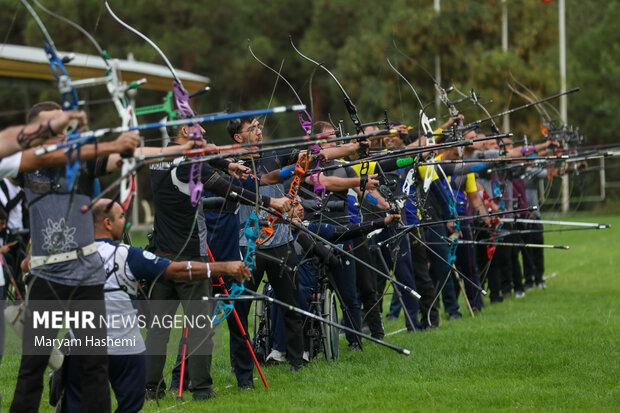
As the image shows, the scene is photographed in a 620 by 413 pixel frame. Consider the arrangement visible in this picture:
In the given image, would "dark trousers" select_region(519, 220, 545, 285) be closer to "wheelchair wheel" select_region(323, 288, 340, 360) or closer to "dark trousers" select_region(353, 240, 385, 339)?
"dark trousers" select_region(353, 240, 385, 339)

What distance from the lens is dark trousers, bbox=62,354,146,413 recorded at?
5.52 meters

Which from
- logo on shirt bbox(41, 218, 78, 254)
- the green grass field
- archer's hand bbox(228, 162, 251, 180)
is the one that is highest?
archer's hand bbox(228, 162, 251, 180)

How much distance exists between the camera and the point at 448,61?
100 feet

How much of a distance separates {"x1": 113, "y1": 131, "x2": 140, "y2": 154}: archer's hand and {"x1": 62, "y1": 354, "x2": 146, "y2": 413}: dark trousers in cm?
139

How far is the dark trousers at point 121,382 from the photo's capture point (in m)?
5.52

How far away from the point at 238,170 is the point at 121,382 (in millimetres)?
1745

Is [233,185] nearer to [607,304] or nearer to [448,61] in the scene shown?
[607,304]

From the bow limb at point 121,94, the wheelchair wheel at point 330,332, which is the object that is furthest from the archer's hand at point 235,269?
the wheelchair wheel at point 330,332

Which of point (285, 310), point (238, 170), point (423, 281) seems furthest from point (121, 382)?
point (423, 281)

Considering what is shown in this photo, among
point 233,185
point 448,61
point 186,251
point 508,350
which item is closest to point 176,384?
point 186,251

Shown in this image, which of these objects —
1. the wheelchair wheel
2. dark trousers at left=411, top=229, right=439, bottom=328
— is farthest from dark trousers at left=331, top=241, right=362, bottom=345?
dark trousers at left=411, top=229, right=439, bottom=328

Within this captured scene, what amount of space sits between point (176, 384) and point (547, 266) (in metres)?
11.5

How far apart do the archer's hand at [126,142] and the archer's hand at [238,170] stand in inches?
62.9

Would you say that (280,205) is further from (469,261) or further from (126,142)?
(469,261)
